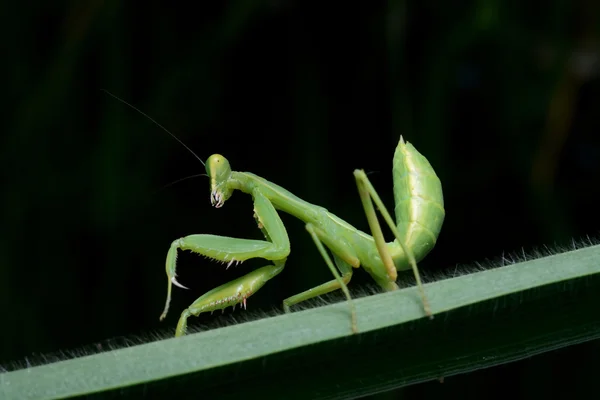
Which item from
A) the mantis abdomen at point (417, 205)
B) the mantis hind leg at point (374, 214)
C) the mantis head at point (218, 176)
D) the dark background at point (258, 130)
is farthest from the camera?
the dark background at point (258, 130)

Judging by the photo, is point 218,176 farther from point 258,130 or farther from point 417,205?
point 258,130

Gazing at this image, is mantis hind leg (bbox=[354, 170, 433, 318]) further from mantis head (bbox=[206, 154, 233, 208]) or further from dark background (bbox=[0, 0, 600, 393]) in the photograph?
dark background (bbox=[0, 0, 600, 393])

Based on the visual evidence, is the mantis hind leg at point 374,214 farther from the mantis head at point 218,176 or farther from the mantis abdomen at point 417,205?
the mantis head at point 218,176

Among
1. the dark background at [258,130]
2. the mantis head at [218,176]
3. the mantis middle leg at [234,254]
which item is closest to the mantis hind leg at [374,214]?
the mantis middle leg at [234,254]

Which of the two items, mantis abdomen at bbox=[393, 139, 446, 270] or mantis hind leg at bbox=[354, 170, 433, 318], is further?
mantis abdomen at bbox=[393, 139, 446, 270]

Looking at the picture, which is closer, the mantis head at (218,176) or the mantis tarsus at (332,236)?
the mantis tarsus at (332,236)

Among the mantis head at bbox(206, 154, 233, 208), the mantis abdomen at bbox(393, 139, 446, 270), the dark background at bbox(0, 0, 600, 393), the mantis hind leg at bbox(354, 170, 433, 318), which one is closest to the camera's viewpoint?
the mantis hind leg at bbox(354, 170, 433, 318)

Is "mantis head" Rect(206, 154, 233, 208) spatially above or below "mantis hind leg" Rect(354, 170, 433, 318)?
above

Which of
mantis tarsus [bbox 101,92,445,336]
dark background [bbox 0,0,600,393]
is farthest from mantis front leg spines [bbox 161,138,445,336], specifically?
dark background [bbox 0,0,600,393]
